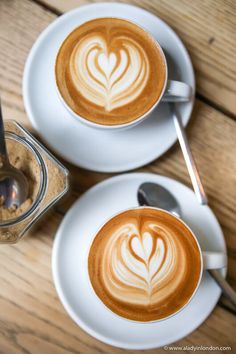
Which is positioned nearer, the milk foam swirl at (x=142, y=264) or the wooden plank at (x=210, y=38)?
the milk foam swirl at (x=142, y=264)

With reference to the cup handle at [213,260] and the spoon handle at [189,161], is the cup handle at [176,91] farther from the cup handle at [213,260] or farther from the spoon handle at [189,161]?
the cup handle at [213,260]

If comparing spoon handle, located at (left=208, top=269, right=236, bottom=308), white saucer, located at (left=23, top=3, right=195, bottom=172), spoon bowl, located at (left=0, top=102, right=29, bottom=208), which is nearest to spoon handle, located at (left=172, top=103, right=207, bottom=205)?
white saucer, located at (left=23, top=3, right=195, bottom=172)

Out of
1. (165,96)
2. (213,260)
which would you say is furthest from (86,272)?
(165,96)

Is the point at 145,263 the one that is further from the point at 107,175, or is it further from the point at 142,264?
the point at 107,175

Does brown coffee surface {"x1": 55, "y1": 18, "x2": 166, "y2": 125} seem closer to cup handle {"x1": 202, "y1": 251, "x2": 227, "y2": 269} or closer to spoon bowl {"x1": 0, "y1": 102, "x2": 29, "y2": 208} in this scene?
spoon bowl {"x1": 0, "y1": 102, "x2": 29, "y2": 208}

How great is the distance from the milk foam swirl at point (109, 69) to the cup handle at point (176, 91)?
42mm

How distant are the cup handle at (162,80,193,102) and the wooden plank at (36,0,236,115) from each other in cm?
10

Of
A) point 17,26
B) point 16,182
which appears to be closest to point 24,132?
point 16,182

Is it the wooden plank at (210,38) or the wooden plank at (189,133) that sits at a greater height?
the wooden plank at (210,38)

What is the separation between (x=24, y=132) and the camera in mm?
839

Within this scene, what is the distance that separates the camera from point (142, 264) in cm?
82

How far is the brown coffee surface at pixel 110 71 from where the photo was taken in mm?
843

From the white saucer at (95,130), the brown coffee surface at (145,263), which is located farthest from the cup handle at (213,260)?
the white saucer at (95,130)

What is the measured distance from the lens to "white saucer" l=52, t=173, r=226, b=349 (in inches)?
34.2
